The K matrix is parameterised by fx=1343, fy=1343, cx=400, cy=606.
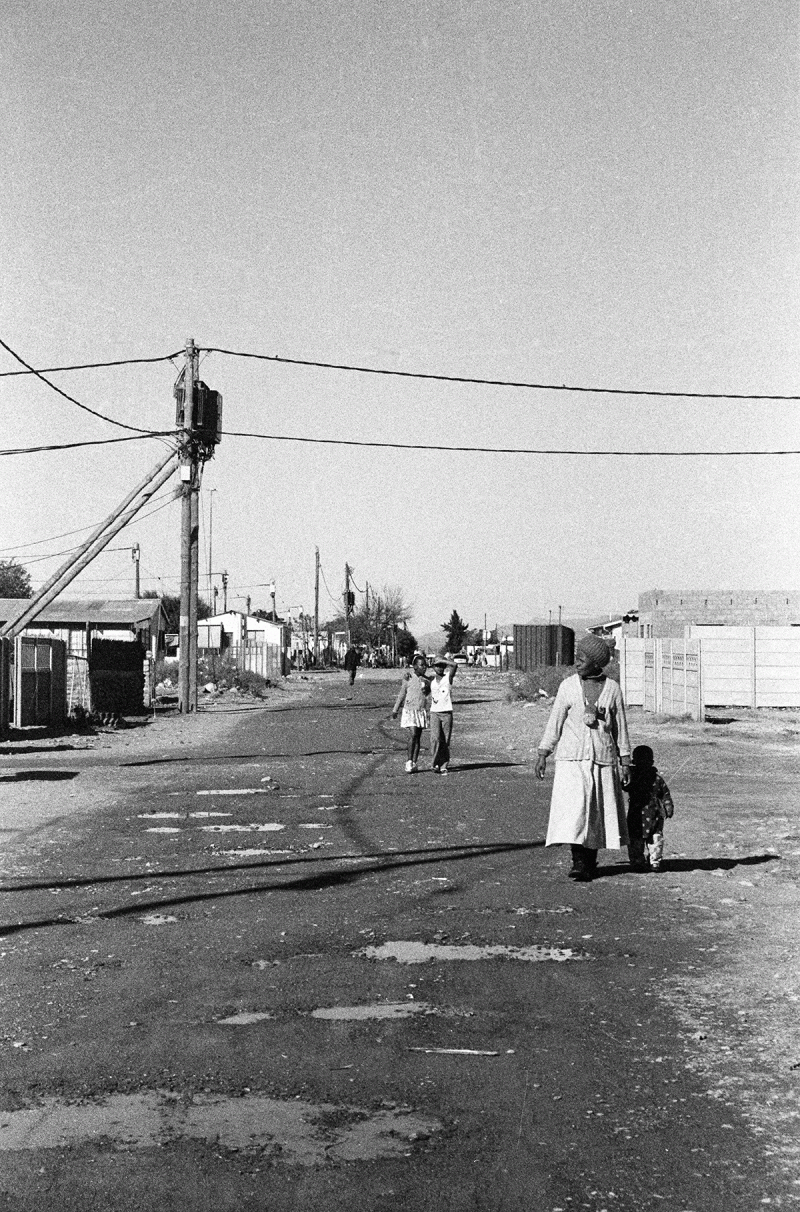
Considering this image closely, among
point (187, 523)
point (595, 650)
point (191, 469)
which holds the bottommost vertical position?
point (595, 650)

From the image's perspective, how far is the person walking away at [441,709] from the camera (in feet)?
55.9

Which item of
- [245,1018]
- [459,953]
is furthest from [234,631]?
[245,1018]

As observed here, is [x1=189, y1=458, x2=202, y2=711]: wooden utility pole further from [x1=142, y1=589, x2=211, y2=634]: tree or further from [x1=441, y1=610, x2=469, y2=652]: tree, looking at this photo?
[x1=441, y1=610, x2=469, y2=652]: tree

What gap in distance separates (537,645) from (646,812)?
59.5m

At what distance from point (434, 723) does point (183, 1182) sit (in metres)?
13.4

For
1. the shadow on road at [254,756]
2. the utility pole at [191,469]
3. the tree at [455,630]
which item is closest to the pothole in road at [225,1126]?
the shadow on road at [254,756]

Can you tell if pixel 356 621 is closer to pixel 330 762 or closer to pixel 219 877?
pixel 330 762

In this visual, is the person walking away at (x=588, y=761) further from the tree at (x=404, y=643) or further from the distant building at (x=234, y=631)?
the tree at (x=404, y=643)

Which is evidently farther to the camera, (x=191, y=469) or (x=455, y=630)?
(x=455, y=630)

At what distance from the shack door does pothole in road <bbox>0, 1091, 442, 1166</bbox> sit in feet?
69.7

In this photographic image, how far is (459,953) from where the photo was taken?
7160mm

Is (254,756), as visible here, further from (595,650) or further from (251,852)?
(595,650)

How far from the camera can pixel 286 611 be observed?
492 ft

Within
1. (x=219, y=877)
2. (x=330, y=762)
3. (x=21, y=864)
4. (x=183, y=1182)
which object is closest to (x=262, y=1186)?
(x=183, y=1182)
